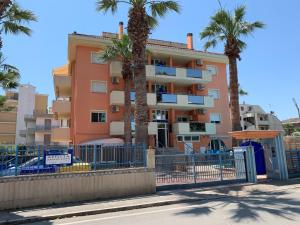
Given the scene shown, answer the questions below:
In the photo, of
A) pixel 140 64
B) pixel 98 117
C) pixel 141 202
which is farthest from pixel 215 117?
pixel 141 202

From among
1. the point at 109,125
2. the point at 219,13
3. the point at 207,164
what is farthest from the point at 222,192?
the point at 109,125

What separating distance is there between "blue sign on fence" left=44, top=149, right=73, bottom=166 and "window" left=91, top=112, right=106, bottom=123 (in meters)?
18.8

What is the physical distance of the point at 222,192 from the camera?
13.0 metres

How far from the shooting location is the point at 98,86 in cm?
3125

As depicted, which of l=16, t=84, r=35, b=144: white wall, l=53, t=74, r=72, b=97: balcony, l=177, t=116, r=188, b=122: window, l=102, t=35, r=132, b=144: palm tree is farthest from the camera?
l=16, t=84, r=35, b=144: white wall

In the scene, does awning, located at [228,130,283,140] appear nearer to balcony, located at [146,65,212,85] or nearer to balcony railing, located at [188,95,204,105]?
balcony, located at [146,65,212,85]

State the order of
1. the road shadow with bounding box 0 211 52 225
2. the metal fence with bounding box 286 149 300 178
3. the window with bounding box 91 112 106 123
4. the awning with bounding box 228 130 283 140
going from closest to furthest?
the road shadow with bounding box 0 211 52 225, the awning with bounding box 228 130 283 140, the metal fence with bounding box 286 149 300 178, the window with bounding box 91 112 106 123

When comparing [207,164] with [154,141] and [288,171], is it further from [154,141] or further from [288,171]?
[154,141]

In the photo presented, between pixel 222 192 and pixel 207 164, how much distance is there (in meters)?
1.98

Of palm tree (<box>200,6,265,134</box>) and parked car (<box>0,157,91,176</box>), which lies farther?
palm tree (<box>200,6,265,134</box>)

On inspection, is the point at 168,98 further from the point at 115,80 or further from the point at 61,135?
the point at 61,135

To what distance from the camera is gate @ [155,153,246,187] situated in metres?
14.0

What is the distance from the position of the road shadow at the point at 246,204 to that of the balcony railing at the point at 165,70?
20317 mm

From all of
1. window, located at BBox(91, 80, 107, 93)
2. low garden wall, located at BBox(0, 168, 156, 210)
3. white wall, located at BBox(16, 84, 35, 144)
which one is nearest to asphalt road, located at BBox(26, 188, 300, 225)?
low garden wall, located at BBox(0, 168, 156, 210)
